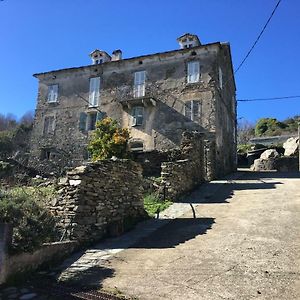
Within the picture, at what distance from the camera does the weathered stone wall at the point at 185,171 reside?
45.1 feet

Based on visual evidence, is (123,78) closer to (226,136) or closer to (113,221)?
(226,136)

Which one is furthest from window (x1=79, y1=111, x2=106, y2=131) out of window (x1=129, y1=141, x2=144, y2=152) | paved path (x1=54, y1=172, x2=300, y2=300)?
paved path (x1=54, y1=172, x2=300, y2=300)

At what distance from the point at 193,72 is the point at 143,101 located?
3.77 metres

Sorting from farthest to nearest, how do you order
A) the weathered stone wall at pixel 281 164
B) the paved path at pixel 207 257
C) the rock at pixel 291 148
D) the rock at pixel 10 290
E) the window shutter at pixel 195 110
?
the rock at pixel 291 148 < the weathered stone wall at pixel 281 164 < the window shutter at pixel 195 110 < the rock at pixel 10 290 < the paved path at pixel 207 257

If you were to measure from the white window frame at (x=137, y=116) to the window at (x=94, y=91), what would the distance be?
3283mm

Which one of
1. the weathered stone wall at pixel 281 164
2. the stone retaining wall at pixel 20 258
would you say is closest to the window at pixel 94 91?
the weathered stone wall at pixel 281 164

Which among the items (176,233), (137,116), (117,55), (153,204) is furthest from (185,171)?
(117,55)

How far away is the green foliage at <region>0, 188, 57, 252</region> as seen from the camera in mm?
6434

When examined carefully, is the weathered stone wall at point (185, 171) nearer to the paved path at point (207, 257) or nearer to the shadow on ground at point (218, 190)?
the shadow on ground at point (218, 190)

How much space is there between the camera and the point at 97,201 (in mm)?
9047

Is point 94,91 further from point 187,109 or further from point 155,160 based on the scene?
point 155,160

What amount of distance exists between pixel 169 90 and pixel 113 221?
49.6 feet

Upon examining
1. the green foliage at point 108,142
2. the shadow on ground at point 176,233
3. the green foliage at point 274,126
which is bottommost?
the shadow on ground at point 176,233

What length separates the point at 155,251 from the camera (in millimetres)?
7871
